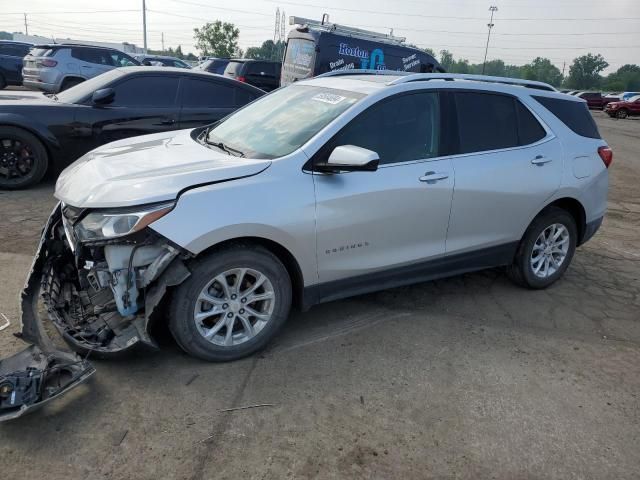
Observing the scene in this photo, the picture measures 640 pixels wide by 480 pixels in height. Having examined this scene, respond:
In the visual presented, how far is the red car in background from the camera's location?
34594mm

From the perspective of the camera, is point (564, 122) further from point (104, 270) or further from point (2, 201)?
point (2, 201)

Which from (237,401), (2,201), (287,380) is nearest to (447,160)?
(287,380)

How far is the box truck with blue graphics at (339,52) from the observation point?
470 inches

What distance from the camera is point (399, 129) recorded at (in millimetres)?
3684

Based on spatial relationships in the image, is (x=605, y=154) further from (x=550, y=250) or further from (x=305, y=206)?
(x=305, y=206)

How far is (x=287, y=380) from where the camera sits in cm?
314

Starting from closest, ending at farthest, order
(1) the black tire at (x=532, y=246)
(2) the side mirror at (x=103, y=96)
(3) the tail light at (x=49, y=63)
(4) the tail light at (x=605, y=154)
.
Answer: (1) the black tire at (x=532, y=246) → (4) the tail light at (x=605, y=154) → (2) the side mirror at (x=103, y=96) → (3) the tail light at (x=49, y=63)

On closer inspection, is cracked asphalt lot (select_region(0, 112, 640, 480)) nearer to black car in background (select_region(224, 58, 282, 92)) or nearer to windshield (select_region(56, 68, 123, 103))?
windshield (select_region(56, 68, 123, 103))

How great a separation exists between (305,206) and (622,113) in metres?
38.7

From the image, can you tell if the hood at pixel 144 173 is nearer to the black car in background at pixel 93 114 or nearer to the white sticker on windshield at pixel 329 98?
the white sticker on windshield at pixel 329 98

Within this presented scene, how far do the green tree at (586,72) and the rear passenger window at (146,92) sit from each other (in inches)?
4127

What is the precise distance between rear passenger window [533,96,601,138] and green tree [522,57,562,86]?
96.2 metres

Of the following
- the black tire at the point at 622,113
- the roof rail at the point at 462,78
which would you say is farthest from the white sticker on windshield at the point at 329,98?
the black tire at the point at 622,113

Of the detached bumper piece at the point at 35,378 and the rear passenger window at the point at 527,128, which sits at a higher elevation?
the rear passenger window at the point at 527,128
